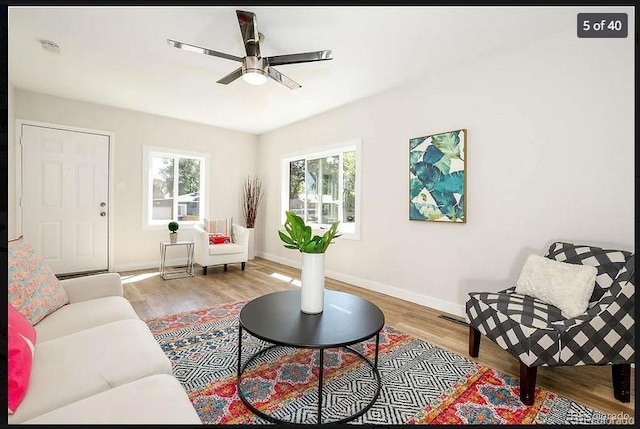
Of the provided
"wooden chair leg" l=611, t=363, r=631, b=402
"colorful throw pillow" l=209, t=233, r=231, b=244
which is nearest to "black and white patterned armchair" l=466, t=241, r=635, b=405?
"wooden chair leg" l=611, t=363, r=631, b=402

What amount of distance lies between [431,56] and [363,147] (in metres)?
1.39

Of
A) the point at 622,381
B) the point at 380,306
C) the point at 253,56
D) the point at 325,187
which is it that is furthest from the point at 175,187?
the point at 622,381

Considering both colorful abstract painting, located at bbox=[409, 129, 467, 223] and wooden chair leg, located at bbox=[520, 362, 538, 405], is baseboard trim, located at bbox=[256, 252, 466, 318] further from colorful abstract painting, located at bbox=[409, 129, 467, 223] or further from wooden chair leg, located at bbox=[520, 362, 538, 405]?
wooden chair leg, located at bbox=[520, 362, 538, 405]

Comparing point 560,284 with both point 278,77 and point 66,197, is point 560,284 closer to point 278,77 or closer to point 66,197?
point 278,77

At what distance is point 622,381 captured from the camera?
172 cm

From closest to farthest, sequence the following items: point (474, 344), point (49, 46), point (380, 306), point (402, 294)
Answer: point (474, 344) → point (49, 46) → point (380, 306) → point (402, 294)

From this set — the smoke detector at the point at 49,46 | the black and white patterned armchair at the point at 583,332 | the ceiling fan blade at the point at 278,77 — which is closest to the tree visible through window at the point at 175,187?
the smoke detector at the point at 49,46

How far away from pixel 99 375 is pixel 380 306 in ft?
8.51

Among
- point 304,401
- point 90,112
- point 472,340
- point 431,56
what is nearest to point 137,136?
point 90,112

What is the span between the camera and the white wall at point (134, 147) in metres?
4.21

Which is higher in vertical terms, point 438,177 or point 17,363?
point 438,177

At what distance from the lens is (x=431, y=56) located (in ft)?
9.43

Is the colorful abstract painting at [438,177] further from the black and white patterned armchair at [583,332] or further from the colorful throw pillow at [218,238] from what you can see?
the colorful throw pillow at [218,238]


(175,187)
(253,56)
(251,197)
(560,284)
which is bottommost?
(560,284)
